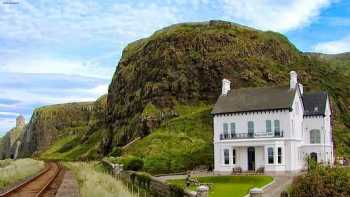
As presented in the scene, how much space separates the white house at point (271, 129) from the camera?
48719 mm

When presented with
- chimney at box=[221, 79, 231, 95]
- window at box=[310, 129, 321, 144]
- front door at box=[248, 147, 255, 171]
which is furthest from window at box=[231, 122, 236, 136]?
window at box=[310, 129, 321, 144]

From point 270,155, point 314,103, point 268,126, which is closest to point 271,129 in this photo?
point 268,126

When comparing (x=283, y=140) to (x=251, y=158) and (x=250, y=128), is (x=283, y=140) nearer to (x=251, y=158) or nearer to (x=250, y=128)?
(x=250, y=128)

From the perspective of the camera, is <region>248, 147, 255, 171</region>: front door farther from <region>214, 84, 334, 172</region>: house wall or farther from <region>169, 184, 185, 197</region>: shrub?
<region>169, 184, 185, 197</region>: shrub

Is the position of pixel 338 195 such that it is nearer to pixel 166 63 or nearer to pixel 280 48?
pixel 166 63

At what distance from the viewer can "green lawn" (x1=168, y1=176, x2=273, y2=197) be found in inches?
1202

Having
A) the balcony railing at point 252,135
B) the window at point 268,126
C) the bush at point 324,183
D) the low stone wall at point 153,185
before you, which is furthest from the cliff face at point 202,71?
the bush at point 324,183

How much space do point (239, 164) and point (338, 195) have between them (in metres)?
33.8

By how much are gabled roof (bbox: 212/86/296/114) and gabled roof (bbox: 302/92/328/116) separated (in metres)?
3.81

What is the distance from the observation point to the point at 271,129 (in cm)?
4909

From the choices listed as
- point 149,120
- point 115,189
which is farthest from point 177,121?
point 115,189

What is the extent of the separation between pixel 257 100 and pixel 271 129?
3530 millimetres

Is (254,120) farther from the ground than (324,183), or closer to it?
farther from the ground

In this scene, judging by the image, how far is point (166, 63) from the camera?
118m
